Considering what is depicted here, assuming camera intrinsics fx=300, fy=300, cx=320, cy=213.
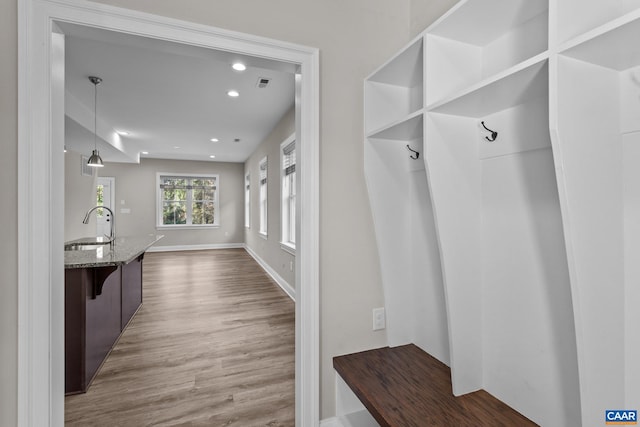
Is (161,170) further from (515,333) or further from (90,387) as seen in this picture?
(515,333)

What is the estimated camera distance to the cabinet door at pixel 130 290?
326 cm

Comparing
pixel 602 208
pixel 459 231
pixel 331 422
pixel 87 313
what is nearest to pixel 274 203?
pixel 87 313

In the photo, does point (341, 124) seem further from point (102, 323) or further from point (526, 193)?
point (102, 323)

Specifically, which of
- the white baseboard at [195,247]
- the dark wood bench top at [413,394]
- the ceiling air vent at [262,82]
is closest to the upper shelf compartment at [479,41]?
the dark wood bench top at [413,394]

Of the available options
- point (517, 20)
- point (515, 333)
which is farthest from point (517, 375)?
point (517, 20)

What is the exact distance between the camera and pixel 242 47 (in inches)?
→ 56.2

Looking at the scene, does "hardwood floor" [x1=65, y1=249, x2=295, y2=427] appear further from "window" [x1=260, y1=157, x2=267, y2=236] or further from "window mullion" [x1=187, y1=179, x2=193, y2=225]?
"window mullion" [x1=187, y1=179, x2=193, y2=225]

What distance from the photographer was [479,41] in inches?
48.6

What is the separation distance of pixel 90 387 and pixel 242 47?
2.61 meters

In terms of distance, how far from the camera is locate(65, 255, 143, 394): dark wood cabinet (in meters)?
2.18

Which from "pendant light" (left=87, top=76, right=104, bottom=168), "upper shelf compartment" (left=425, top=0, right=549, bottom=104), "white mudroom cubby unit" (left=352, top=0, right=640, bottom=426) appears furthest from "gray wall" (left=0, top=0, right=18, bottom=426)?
"pendant light" (left=87, top=76, right=104, bottom=168)

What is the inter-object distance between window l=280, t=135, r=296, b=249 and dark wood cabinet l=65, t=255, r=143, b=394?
251 cm

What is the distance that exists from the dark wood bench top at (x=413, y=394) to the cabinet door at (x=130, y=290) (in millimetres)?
2795

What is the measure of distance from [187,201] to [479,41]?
945 centimetres
